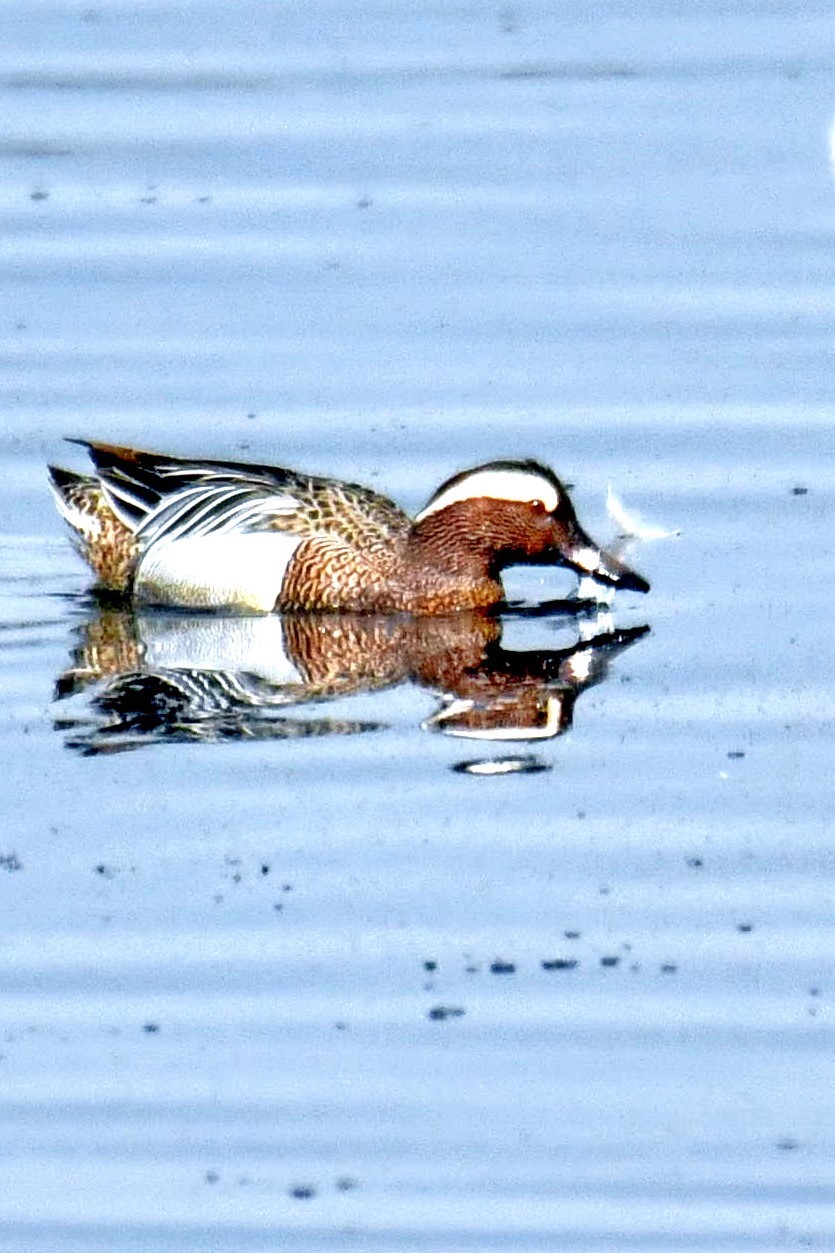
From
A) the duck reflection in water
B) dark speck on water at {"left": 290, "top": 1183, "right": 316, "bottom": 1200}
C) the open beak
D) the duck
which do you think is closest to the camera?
dark speck on water at {"left": 290, "top": 1183, "right": 316, "bottom": 1200}

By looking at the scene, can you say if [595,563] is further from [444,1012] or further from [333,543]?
[444,1012]

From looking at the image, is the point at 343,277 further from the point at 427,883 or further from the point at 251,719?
the point at 427,883

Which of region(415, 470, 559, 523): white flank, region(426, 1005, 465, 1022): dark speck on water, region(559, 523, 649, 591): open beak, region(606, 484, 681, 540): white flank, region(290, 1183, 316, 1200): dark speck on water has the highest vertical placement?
region(415, 470, 559, 523): white flank

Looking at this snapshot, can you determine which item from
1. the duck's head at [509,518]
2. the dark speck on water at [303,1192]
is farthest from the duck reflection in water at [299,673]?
the dark speck on water at [303,1192]

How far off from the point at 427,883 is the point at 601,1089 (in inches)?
56.5

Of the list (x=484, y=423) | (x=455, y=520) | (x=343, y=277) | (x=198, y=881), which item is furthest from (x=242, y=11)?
(x=198, y=881)

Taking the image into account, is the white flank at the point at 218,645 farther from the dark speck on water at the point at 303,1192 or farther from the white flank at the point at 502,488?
the dark speck on water at the point at 303,1192

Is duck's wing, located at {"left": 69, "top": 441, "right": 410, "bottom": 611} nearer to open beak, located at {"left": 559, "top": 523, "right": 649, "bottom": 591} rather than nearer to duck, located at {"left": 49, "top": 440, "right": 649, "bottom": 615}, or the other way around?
duck, located at {"left": 49, "top": 440, "right": 649, "bottom": 615}

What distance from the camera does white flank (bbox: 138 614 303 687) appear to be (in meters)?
11.8

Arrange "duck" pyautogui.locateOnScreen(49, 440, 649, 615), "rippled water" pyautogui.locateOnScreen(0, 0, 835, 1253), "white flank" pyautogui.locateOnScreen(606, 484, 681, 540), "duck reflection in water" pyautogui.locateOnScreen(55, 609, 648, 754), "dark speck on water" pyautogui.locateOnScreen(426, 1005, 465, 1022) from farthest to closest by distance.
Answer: "white flank" pyautogui.locateOnScreen(606, 484, 681, 540), "duck" pyautogui.locateOnScreen(49, 440, 649, 615), "duck reflection in water" pyautogui.locateOnScreen(55, 609, 648, 754), "dark speck on water" pyautogui.locateOnScreen(426, 1005, 465, 1022), "rippled water" pyautogui.locateOnScreen(0, 0, 835, 1253)

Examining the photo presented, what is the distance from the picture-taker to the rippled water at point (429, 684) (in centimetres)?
766

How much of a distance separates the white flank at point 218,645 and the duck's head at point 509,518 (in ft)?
2.54

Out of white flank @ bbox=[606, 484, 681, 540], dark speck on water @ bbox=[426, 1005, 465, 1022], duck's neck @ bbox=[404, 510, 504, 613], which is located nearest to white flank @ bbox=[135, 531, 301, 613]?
duck's neck @ bbox=[404, 510, 504, 613]

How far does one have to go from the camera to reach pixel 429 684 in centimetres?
1160
